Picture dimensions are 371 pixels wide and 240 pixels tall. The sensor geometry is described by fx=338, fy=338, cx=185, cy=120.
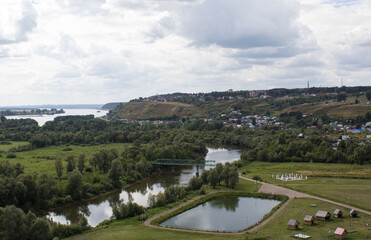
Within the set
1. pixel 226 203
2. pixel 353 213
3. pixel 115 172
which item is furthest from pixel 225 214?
pixel 115 172

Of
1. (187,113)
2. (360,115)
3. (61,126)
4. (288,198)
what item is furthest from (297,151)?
(187,113)

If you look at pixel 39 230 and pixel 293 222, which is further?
pixel 293 222

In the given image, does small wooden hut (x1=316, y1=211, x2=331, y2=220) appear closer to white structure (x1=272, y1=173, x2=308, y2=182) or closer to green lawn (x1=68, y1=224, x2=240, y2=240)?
green lawn (x1=68, y1=224, x2=240, y2=240)

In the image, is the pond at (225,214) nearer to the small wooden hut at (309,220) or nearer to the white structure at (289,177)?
the small wooden hut at (309,220)

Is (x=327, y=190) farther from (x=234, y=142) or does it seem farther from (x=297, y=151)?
(x=234, y=142)

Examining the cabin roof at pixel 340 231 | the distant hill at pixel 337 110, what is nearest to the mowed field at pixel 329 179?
the cabin roof at pixel 340 231

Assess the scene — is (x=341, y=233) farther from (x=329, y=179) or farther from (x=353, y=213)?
(x=329, y=179)
